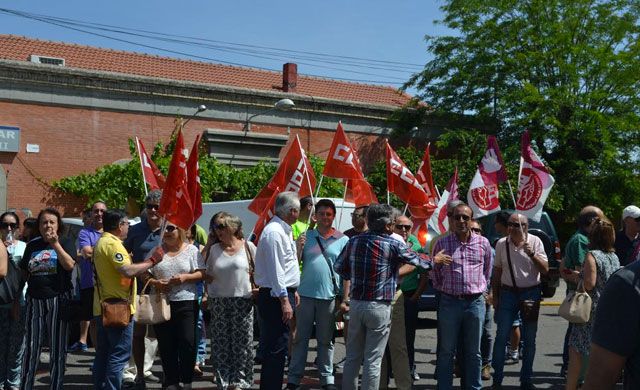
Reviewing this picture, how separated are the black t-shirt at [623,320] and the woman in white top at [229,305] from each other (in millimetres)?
5224

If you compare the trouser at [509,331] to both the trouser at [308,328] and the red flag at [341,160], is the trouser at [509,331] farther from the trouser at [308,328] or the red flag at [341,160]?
the red flag at [341,160]

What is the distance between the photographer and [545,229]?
17.2 meters

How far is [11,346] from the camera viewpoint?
24.6 feet

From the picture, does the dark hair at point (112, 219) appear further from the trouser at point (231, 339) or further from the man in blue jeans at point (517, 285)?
the man in blue jeans at point (517, 285)

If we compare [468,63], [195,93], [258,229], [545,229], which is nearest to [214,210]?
[258,229]

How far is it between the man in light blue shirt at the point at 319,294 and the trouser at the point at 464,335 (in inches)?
42.9

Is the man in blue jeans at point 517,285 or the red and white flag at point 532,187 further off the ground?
the red and white flag at point 532,187

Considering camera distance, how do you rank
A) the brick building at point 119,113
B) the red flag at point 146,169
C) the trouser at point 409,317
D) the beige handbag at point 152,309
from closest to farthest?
the beige handbag at point 152,309
the trouser at point 409,317
the red flag at point 146,169
the brick building at point 119,113

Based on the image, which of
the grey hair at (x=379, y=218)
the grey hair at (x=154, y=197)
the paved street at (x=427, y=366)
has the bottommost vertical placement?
the paved street at (x=427, y=366)

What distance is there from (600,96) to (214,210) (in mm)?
15286

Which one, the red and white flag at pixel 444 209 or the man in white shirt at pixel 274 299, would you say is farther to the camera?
the red and white flag at pixel 444 209

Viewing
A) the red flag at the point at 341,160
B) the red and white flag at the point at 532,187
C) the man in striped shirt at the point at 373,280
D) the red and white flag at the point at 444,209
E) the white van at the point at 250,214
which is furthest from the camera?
the white van at the point at 250,214

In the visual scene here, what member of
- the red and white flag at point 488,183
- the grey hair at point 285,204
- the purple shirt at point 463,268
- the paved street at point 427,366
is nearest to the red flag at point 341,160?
the red and white flag at point 488,183

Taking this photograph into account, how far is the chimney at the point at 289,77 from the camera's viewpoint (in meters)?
29.6
